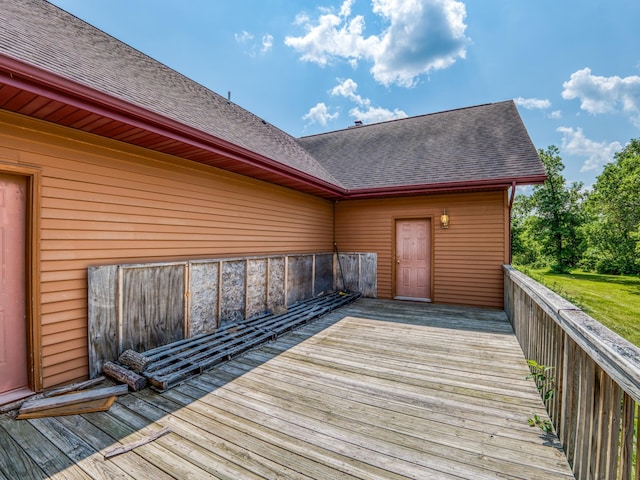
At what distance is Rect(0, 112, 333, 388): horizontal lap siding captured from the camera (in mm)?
2797

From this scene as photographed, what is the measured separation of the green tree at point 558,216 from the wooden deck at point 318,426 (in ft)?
65.9

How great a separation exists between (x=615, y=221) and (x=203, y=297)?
2211 cm

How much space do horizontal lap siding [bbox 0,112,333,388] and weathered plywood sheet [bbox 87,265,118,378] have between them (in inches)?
2.9

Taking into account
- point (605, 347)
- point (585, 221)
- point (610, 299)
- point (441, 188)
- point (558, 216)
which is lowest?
point (610, 299)

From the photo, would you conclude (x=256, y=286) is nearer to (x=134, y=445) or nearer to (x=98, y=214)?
(x=98, y=214)

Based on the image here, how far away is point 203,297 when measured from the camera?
4.24m

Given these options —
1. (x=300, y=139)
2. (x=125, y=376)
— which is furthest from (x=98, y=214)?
(x=300, y=139)

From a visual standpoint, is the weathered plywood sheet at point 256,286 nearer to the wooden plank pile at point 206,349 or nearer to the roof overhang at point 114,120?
the wooden plank pile at point 206,349

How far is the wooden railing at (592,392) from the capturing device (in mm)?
1228

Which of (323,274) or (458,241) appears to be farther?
(323,274)

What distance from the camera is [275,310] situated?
542 cm

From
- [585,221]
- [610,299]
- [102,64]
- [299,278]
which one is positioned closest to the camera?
[102,64]

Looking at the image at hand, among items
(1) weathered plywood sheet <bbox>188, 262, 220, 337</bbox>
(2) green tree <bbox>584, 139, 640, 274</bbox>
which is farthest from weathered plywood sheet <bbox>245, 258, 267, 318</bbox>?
(2) green tree <bbox>584, 139, 640, 274</bbox>

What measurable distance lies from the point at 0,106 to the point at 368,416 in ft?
12.9
